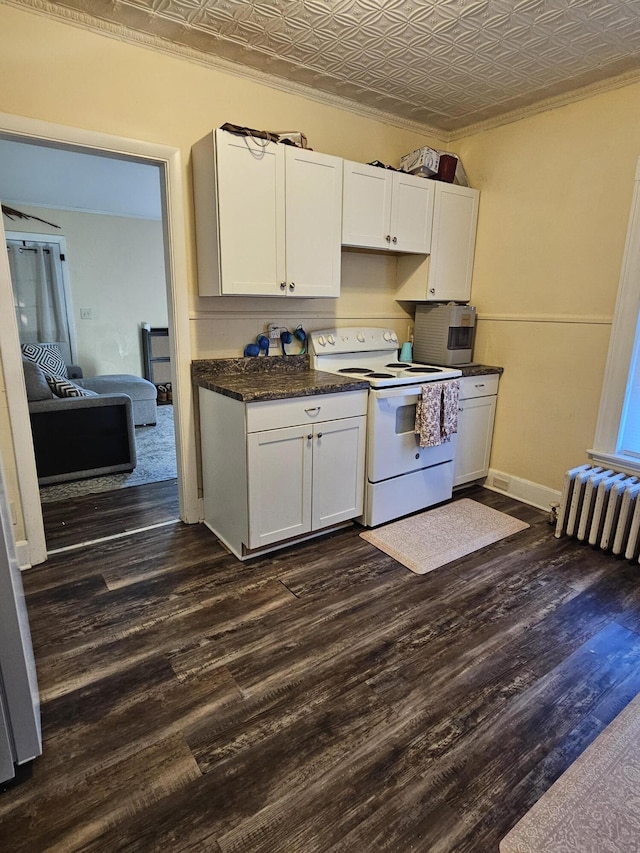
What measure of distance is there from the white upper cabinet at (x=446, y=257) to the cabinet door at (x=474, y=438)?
2.76 feet

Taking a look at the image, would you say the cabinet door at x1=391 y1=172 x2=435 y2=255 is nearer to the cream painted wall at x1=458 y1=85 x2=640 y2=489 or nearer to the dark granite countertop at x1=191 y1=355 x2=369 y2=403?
the cream painted wall at x1=458 y1=85 x2=640 y2=489

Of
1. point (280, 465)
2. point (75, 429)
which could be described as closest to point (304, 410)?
point (280, 465)

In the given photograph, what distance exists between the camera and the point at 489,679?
1.74 metres

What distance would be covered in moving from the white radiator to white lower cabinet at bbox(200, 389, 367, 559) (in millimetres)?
1266

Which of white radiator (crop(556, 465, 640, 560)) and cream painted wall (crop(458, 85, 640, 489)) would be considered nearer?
white radiator (crop(556, 465, 640, 560))

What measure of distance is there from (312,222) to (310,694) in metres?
2.35

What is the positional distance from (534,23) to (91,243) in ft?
19.0

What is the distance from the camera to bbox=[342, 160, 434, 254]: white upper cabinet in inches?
110

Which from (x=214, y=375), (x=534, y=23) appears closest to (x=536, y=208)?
(x=534, y=23)

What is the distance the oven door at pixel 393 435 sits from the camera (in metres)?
2.70

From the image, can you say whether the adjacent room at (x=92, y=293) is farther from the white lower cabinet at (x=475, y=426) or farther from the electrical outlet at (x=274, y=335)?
the white lower cabinet at (x=475, y=426)

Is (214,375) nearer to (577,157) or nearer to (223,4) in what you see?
(223,4)

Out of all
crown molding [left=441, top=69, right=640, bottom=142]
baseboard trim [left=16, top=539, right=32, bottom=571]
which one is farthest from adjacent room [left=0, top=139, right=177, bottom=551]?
crown molding [left=441, top=69, right=640, bottom=142]

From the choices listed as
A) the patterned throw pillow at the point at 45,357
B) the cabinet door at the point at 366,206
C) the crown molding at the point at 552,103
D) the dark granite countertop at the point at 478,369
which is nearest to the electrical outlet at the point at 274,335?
the cabinet door at the point at 366,206
